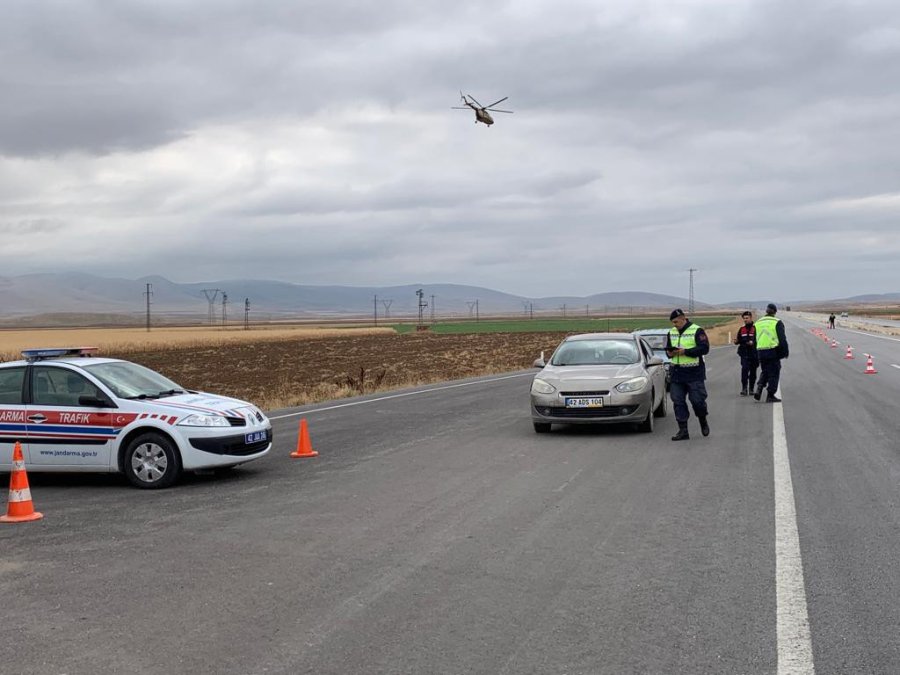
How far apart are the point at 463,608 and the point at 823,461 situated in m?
6.60

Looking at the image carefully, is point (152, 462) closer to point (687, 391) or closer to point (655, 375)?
point (687, 391)

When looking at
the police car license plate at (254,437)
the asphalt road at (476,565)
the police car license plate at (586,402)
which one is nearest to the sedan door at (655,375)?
the police car license plate at (586,402)

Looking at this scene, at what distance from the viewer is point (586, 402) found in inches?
521

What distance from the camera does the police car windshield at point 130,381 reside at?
10516mm

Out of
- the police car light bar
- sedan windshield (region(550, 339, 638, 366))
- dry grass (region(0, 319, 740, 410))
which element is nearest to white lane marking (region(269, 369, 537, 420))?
dry grass (region(0, 319, 740, 410))

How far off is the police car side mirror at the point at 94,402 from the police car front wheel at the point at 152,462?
51cm

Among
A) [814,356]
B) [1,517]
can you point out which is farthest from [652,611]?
[814,356]

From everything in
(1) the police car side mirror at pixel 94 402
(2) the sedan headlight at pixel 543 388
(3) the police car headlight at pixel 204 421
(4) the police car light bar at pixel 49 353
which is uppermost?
(4) the police car light bar at pixel 49 353

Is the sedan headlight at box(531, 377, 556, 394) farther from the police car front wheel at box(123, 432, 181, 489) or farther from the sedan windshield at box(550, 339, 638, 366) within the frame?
the police car front wheel at box(123, 432, 181, 489)

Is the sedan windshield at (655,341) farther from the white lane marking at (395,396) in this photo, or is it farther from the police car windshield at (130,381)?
the police car windshield at (130,381)

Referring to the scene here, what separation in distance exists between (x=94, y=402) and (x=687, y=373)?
756 cm

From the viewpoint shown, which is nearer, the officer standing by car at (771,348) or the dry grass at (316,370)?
the officer standing by car at (771,348)

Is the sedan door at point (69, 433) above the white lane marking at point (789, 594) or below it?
above

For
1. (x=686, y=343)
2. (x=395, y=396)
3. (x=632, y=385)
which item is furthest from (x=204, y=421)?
(x=395, y=396)
